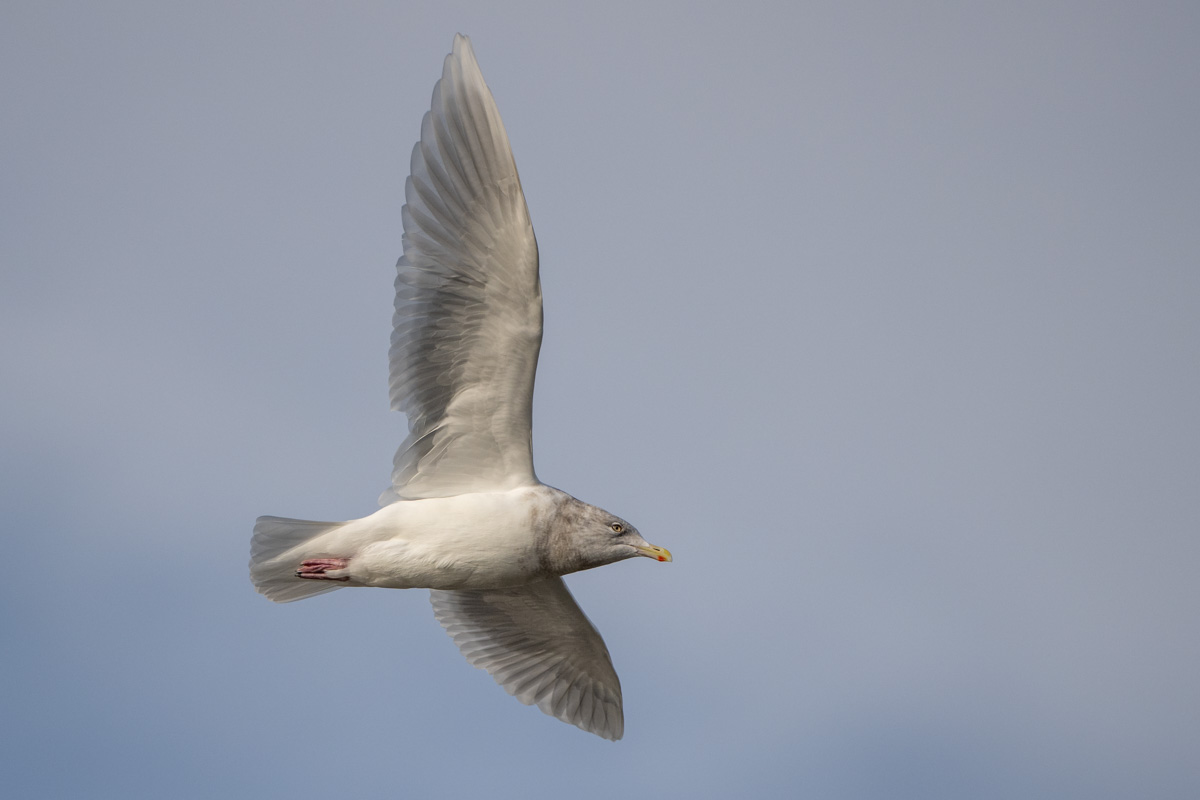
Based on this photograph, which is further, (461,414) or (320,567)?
(461,414)

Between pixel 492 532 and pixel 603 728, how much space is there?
2.60 metres

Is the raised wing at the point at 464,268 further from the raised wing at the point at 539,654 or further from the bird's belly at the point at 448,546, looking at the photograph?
the raised wing at the point at 539,654

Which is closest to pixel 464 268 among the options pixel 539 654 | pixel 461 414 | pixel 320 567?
pixel 461 414

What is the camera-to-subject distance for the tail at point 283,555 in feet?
28.7

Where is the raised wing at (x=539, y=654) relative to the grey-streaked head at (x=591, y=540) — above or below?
below

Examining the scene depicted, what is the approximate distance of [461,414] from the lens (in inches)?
348

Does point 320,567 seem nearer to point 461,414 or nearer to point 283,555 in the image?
point 283,555

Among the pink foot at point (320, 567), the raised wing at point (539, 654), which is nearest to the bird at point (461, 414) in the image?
the pink foot at point (320, 567)

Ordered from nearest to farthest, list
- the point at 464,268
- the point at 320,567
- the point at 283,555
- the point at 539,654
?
the point at 464,268
the point at 320,567
the point at 283,555
the point at 539,654

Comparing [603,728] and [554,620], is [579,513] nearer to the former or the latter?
[554,620]

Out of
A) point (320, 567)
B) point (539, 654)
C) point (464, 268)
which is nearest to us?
point (464, 268)

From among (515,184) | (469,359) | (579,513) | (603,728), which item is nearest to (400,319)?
(469,359)

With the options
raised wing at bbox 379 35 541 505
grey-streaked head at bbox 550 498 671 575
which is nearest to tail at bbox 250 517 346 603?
raised wing at bbox 379 35 541 505

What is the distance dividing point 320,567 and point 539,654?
232 centimetres
